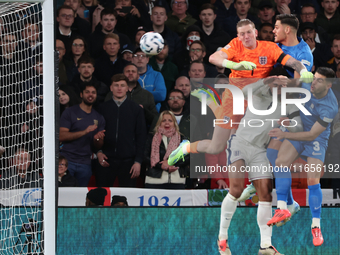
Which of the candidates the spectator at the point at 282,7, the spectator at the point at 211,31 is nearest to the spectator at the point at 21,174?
the spectator at the point at 211,31

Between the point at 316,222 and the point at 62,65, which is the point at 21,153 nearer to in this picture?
the point at 62,65

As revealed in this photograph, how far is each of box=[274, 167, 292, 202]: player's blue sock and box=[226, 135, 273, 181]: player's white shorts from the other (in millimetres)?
88

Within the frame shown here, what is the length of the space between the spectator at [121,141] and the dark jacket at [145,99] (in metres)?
0.12

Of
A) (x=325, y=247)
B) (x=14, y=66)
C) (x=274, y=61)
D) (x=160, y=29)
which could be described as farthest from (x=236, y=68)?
(x=14, y=66)

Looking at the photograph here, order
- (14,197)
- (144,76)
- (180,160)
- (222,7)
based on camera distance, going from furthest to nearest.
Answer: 1. (222,7)
2. (144,76)
3. (180,160)
4. (14,197)

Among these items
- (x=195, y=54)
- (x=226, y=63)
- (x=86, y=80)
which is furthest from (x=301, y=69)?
(x=86, y=80)

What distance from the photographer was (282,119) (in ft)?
17.8

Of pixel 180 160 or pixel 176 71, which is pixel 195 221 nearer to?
pixel 180 160

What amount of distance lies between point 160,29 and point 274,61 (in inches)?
72.7

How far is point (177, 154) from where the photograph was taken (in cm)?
559

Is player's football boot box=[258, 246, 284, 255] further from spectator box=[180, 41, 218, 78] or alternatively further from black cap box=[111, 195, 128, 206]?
spectator box=[180, 41, 218, 78]

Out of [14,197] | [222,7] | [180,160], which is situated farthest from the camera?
[222,7]

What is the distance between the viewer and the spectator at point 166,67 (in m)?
6.22

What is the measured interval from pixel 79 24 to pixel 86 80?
100cm
